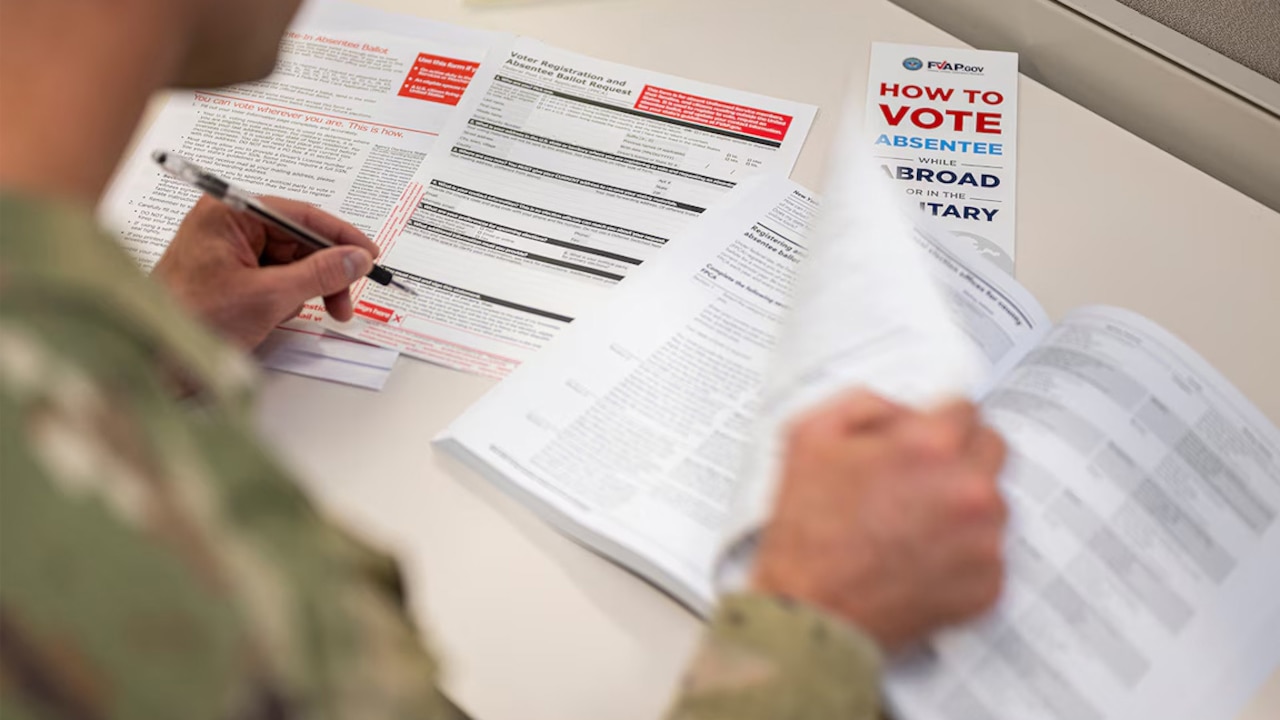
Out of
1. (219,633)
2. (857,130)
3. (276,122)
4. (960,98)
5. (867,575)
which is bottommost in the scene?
(219,633)

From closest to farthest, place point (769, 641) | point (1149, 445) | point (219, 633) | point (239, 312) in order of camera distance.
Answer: point (219, 633), point (769, 641), point (1149, 445), point (239, 312)

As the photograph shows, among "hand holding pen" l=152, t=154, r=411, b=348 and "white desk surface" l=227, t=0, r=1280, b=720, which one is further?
"hand holding pen" l=152, t=154, r=411, b=348

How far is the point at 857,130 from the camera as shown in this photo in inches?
29.5

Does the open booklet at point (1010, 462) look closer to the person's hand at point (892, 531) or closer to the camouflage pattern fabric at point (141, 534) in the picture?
the person's hand at point (892, 531)

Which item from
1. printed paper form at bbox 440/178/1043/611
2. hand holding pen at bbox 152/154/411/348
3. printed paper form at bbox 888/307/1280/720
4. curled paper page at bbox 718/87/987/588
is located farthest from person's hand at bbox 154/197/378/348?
printed paper form at bbox 888/307/1280/720

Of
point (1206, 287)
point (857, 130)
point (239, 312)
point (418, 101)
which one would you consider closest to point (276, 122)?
point (418, 101)

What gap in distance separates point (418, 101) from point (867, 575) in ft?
1.92

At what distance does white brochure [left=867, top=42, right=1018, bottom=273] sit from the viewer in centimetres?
79

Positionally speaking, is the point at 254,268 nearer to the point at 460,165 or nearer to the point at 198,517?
the point at 460,165

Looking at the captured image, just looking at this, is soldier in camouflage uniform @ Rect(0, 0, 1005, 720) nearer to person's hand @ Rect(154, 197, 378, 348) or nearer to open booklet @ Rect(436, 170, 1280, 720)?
open booklet @ Rect(436, 170, 1280, 720)

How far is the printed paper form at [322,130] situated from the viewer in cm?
80

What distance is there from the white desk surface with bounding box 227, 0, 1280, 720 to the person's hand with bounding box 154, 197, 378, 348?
52 millimetres

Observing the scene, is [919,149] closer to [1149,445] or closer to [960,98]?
[960,98]

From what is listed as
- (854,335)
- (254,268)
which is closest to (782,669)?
(854,335)
